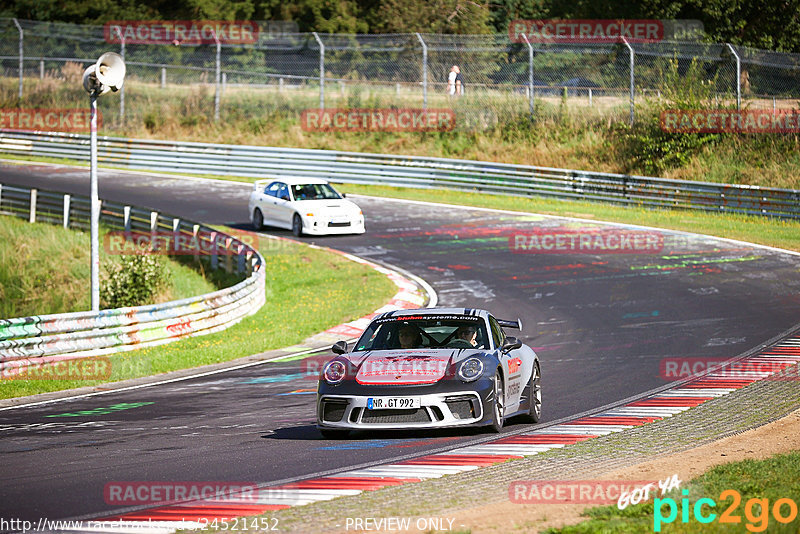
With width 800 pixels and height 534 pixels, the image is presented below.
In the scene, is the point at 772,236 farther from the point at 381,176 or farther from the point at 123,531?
the point at 123,531

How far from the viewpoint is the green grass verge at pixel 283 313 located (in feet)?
50.9

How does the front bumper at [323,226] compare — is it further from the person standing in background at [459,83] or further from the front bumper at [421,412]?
the front bumper at [421,412]

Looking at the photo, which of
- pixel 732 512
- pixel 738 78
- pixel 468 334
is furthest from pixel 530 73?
pixel 732 512

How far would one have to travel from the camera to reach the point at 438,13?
5550cm

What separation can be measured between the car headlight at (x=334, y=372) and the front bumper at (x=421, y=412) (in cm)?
18

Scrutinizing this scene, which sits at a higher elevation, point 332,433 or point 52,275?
point 332,433

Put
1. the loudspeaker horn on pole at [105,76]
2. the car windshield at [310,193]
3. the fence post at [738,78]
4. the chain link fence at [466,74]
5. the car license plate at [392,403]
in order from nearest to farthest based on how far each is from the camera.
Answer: the car license plate at [392,403] → the loudspeaker horn on pole at [105,76] → the car windshield at [310,193] → the fence post at [738,78] → the chain link fence at [466,74]

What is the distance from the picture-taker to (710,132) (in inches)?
1336

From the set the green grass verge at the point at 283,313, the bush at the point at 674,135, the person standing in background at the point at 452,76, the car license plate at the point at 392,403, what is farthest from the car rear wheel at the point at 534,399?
the person standing in background at the point at 452,76

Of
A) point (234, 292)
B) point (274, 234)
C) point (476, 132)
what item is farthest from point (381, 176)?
A: point (234, 292)

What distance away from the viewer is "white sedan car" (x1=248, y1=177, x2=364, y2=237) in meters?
27.8

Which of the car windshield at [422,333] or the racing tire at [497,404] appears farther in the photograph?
the car windshield at [422,333]

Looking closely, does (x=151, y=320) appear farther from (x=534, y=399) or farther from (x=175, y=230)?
(x=175, y=230)

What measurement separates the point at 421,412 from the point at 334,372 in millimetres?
953
